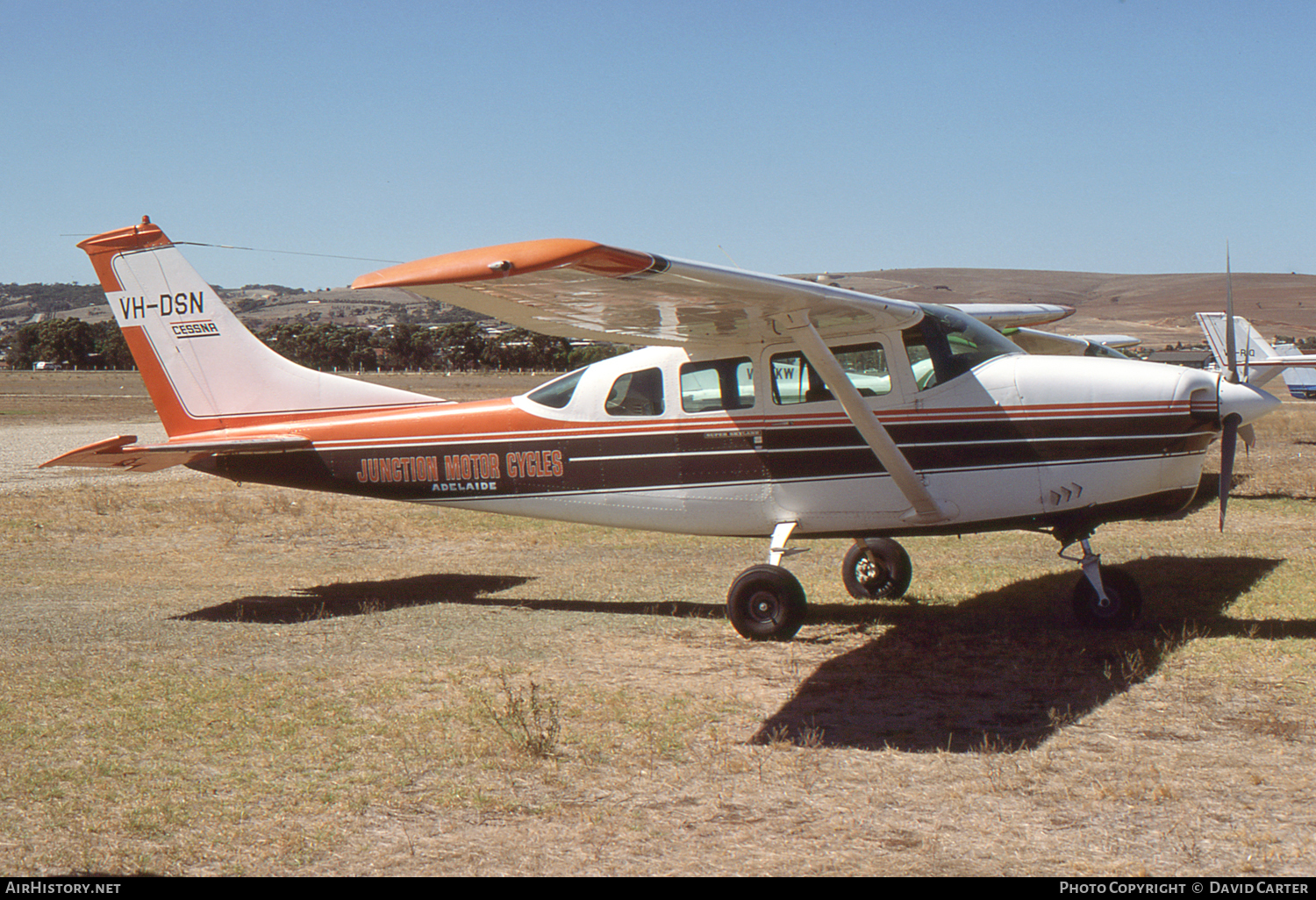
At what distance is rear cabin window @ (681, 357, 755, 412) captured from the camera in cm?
898

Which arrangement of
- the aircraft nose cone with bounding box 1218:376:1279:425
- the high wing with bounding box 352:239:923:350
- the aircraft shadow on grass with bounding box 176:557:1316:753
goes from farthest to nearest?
the aircraft nose cone with bounding box 1218:376:1279:425 → the aircraft shadow on grass with bounding box 176:557:1316:753 → the high wing with bounding box 352:239:923:350


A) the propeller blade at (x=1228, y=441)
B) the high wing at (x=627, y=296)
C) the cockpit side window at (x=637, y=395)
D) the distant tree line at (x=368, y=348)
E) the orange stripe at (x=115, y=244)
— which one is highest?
the distant tree line at (x=368, y=348)

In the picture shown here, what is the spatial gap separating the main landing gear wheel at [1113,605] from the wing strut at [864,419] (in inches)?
56.6

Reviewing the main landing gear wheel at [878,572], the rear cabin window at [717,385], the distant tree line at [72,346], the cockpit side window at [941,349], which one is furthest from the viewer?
the distant tree line at [72,346]

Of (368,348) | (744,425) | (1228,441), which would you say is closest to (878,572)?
(744,425)

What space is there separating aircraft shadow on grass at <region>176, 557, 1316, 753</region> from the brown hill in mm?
87137

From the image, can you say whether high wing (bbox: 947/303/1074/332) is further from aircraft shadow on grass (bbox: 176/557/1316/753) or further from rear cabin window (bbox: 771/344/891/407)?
rear cabin window (bbox: 771/344/891/407)

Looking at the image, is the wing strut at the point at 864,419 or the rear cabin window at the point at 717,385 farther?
the rear cabin window at the point at 717,385

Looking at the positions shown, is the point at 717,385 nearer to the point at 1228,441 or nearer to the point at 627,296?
the point at 627,296

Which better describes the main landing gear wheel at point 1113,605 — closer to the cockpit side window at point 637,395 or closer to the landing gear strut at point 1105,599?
the landing gear strut at point 1105,599

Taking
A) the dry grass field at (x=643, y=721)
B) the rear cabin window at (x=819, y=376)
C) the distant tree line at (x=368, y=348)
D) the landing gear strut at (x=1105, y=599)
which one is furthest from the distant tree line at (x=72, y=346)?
the landing gear strut at (x=1105, y=599)

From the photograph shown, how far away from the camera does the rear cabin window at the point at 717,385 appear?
29.5 ft

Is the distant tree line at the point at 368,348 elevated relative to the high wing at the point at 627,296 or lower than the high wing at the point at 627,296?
elevated

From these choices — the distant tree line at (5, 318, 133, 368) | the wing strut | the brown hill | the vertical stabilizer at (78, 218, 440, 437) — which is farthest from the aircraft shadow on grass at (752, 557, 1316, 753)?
the distant tree line at (5, 318, 133, 368)
